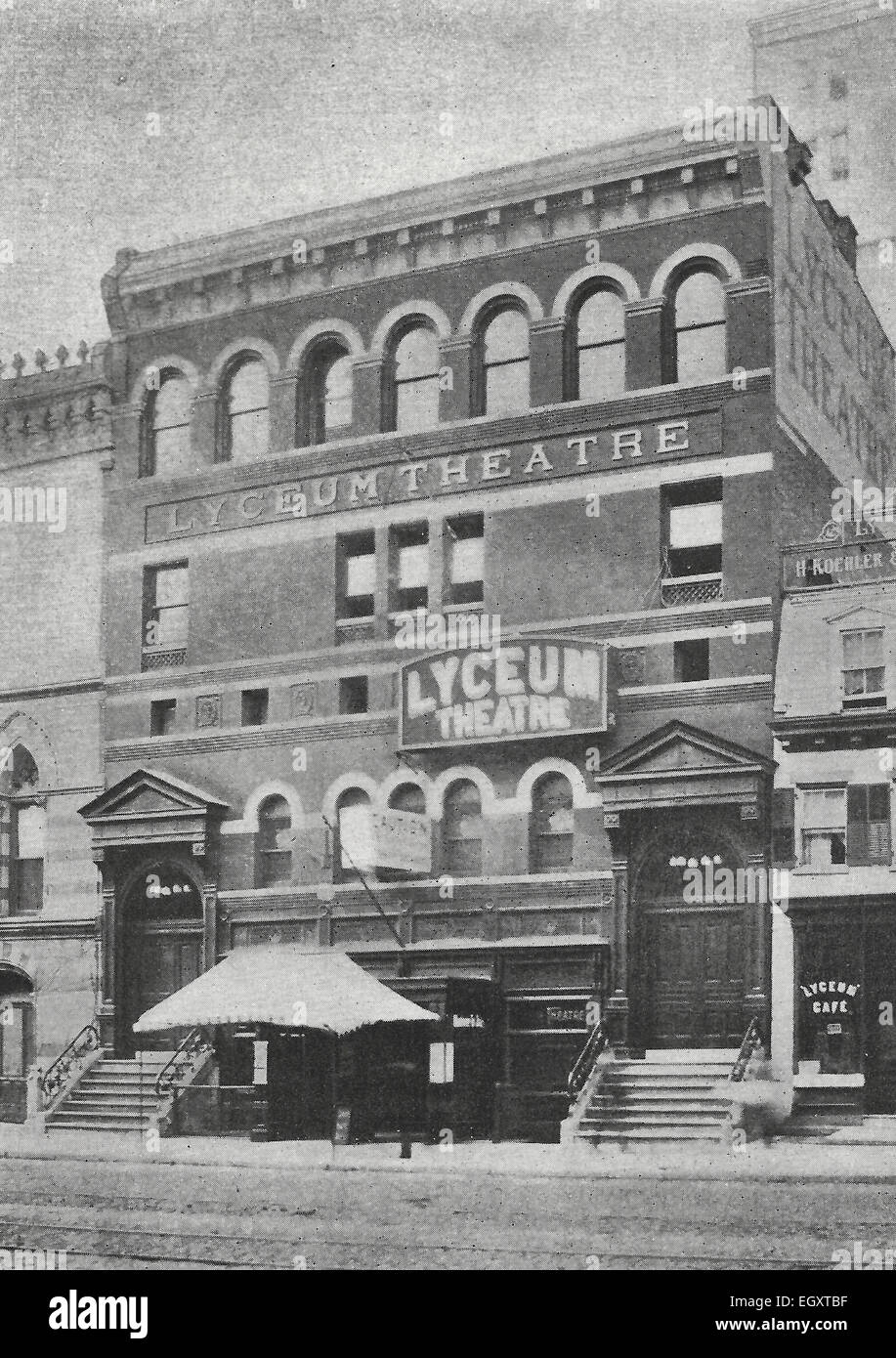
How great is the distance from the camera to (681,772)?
25.6 meters

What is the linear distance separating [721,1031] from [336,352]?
39.4ft

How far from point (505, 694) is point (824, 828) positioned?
493 centimetres

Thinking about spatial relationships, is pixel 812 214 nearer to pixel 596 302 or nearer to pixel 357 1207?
pixel 596 302

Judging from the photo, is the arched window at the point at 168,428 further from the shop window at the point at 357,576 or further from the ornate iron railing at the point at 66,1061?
the ornate iron railing at the point at 66,1061

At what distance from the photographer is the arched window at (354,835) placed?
1048 inches

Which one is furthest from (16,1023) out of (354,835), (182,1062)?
(354,835)

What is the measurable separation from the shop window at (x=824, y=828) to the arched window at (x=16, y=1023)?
42.0 feet

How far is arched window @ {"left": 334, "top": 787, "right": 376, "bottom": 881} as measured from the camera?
26609 millimetres

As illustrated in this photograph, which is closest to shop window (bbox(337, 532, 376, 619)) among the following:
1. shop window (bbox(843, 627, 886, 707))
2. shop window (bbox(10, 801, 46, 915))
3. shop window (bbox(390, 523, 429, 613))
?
shop window (bbox(390, 523, 429, 613))

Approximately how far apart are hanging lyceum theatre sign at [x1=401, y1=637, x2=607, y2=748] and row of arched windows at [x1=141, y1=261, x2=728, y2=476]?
3816mm

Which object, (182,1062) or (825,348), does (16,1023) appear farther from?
(825,348)

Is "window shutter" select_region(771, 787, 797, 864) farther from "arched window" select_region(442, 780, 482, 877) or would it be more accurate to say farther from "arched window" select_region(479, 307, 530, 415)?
"arched window" select_region(479, 307, 530, 415)
